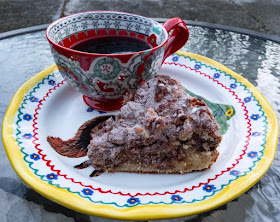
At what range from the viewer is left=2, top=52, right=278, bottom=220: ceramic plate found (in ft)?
2.29

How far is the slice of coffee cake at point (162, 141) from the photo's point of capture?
0.81 meters

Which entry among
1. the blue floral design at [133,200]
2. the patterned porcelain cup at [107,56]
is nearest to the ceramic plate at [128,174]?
the blue floral design at [133,200]

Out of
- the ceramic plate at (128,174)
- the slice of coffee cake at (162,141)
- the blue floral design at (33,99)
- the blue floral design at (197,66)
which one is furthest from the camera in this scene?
the blue floral design at (197,66)

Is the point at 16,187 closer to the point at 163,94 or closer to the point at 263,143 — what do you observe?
the point at 163,94

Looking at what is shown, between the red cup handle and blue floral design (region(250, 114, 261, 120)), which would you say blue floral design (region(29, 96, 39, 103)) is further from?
blue floral design (region(250, 114, 261, 120))

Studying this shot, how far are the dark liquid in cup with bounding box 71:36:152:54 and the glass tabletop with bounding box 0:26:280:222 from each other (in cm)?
34

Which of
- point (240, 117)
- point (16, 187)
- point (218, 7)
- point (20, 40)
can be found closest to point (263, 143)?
point (240, 117)

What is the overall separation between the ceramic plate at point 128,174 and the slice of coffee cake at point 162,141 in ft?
0.10

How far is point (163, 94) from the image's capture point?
92 cm

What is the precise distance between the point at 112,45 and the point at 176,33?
0.89 feet

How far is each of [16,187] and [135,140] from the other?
1.20 ft

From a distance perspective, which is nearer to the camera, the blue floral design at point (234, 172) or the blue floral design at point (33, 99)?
the blue floral design at point (234, 172)

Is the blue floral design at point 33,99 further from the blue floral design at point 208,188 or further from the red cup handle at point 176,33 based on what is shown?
the blue floral design at point 208,188

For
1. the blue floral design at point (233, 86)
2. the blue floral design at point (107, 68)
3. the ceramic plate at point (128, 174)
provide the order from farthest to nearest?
the blue floral design at point (233, 86)
the blue floral design at point (107, 68)
the ceramic plate at point (128, 174)
